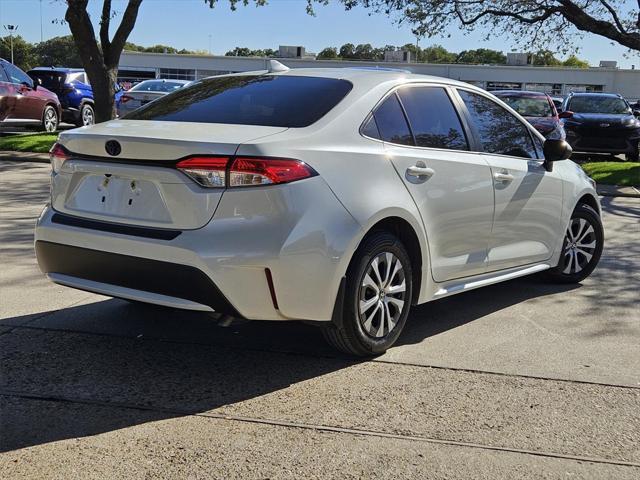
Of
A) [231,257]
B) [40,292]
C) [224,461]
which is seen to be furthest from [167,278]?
[40,292]

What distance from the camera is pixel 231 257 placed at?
3.67 metres

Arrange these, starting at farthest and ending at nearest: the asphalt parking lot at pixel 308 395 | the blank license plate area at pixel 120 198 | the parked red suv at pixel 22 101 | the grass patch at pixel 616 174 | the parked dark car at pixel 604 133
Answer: the parked dark car at pixel 604 133, the parked red suv at pixel 22 101, the grass patch at pixel 616 174, the blank license plate area at pixel 120 198, the asphalt parking lot at pixel 308 395

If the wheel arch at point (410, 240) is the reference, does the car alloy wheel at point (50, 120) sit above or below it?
above

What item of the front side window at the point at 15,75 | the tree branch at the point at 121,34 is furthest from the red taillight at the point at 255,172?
the front side window at the point at 15,75

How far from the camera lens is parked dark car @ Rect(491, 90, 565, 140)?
52.1 feet

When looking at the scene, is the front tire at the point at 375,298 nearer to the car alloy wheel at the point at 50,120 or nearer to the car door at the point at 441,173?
the car door at the point at 441,173

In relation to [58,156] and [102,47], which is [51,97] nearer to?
[102,47]

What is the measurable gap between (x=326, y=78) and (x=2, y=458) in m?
2.87

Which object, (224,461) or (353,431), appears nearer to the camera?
(224,461)

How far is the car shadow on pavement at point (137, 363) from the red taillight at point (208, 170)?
1107mm

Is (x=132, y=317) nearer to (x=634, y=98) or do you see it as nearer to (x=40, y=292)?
(x=40, y=292)

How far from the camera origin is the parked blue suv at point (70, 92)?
2083 centimetres

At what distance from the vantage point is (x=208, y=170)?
372 cm

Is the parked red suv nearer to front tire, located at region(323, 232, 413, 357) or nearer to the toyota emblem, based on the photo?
the toyota emblem
